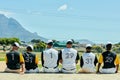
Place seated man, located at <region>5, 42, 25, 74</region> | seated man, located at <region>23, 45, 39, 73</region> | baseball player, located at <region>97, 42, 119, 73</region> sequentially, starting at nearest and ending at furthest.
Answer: seated man, located at <region>5, 42, 25, 74</region> < seated man, located at <region>23, 45, 39, 73</region> < baseball player, located at <region>97, 42, 119, 73</region>

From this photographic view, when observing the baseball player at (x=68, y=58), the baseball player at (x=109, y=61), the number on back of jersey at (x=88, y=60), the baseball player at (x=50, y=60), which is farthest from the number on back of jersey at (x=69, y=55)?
the baseball player at (x=109, y=61)

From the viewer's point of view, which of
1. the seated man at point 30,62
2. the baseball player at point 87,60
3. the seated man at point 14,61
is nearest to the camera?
the seated man at point 14,61

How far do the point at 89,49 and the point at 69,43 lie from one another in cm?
98

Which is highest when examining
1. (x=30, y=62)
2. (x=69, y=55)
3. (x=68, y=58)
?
(x=69, y=55)

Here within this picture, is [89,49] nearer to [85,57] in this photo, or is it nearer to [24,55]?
[85,57]

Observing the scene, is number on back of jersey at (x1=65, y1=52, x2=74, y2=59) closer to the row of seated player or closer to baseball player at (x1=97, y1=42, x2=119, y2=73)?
the row of seated player

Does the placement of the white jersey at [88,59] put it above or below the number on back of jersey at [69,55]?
below

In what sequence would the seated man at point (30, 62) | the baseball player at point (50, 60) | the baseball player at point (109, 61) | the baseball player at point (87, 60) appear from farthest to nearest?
the baseball player at point (87, 60) < the baseball player at point (50, 60) < the baseball player at point (109, 61) < the seated man at point (30, 62)

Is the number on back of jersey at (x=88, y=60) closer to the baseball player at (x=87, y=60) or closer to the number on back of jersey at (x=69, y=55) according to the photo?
the baseball player at (x=87, y=60)

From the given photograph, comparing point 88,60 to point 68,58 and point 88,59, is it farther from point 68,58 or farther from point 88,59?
point 68,58

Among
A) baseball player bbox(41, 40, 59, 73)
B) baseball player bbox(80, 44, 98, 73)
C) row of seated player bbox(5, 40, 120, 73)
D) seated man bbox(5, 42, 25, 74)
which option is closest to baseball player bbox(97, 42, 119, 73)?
row of seated player bbox(5, 40, 120, 73)

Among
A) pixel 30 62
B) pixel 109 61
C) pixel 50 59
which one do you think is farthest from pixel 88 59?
pixel 30 62

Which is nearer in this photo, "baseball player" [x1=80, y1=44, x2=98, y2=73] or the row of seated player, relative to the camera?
the row of seated player

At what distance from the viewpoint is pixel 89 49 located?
58.3 feet
